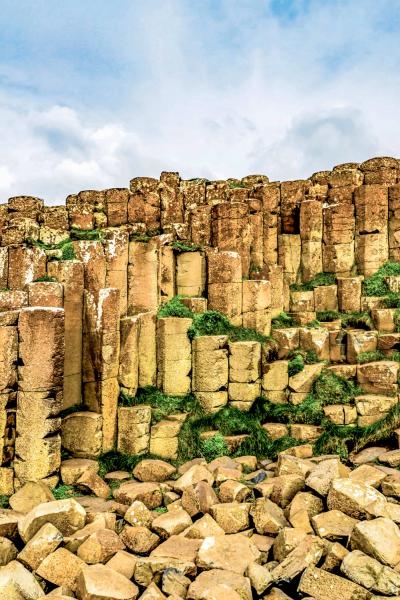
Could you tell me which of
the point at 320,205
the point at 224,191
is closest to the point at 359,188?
the point at 320,205

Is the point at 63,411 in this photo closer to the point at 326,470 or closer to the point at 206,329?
the point at 206,329

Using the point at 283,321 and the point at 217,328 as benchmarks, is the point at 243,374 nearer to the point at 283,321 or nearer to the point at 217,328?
the point at 217,328

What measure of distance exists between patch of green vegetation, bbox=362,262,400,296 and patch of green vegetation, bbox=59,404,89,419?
32.6ft

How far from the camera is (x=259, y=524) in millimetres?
7379

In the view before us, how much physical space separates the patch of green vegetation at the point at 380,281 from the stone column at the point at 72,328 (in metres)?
9.56

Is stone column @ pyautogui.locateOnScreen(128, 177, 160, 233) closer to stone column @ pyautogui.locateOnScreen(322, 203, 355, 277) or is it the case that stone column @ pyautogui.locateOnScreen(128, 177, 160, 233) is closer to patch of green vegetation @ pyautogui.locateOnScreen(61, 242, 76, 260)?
patch of green vegetation @ pyautogui.locateOnScreen(61, 242, 76, 260)

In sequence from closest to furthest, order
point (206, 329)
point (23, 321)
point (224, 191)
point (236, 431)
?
1. point (23, 321)
2. point (236, 431)
3. point (206, 329)
4. point (224, 191)

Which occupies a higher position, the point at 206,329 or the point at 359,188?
the point at 359,188

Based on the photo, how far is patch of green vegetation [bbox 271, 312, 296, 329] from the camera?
1398 cm

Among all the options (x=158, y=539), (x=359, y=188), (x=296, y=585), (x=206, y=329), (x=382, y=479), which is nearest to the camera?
(x=296, y=585)

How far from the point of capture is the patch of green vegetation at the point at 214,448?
10.6m

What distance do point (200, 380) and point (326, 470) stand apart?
4.40 metres

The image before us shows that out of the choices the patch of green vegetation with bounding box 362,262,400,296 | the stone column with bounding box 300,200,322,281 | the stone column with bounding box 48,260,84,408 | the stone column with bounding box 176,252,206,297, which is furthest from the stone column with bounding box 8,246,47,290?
the patch of green vegetation with bounding box 362,262,400,296

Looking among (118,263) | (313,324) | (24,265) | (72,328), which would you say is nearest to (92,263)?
(118,263)
